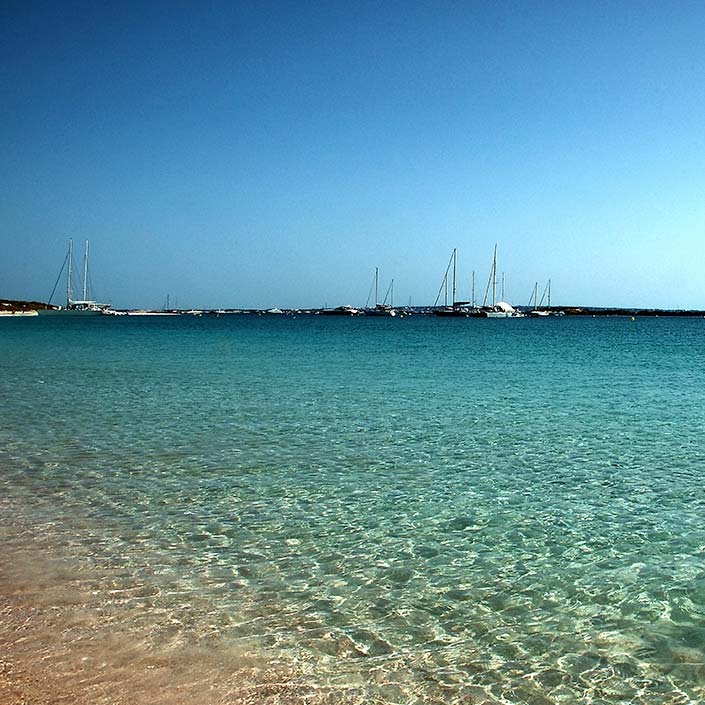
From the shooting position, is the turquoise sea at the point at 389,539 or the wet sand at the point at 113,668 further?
the turquoise sea at the point at 389,539

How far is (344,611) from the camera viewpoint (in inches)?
226

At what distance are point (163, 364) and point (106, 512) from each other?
2536cm

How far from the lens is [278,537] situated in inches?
300

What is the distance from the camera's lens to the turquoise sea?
4.98 metres

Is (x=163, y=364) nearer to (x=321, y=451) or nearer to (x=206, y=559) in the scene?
(x=321, y=451)

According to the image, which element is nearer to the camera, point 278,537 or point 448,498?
point 278,537

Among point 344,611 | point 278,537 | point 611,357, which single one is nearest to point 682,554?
point 344,611

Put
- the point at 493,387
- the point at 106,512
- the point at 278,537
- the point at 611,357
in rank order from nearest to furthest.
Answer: the point at 278,537, the point at 106,512, the point at 493,387, the point at 611,357

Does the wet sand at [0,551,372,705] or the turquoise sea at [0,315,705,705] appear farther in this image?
the turquoise sea at [0,315,705,705]

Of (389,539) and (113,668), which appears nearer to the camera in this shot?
(113,668)

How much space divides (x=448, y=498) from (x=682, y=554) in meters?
3.02

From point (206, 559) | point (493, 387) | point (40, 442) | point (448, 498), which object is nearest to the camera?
point (206, 559)

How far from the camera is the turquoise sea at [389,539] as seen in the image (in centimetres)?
498

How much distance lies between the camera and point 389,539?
299 inches
